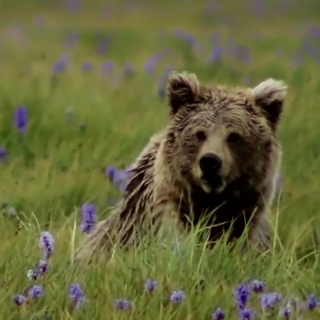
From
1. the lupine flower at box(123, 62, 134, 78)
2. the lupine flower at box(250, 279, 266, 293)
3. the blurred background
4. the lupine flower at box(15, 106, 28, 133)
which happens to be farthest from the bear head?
the lupine flower at box(123, 62, 134, 78)

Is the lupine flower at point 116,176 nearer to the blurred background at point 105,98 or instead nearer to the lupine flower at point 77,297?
the blurred background at point 105,98

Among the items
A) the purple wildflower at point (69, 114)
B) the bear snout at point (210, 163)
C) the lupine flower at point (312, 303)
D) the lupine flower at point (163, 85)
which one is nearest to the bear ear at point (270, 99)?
the bear snout at point (210, 163)

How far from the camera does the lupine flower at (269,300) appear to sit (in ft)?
13.3

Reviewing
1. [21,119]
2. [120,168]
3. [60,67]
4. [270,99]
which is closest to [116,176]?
[120,168]

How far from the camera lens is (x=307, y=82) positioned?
974cm

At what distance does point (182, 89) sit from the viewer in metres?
5.46

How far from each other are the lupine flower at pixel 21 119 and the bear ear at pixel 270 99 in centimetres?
222

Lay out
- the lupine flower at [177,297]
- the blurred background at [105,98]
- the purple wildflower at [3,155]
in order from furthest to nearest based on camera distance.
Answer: the purple wildflower at [3,155]
the blurred background at [105,98]
the lupine flower at [177,297]

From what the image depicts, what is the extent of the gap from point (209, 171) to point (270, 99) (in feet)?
1.86

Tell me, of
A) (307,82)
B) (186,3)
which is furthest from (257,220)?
(186,3)

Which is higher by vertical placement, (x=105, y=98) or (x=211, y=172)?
(x=211, y=172)

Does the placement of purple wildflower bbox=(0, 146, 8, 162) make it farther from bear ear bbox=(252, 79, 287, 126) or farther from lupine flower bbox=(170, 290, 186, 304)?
lupine flower bbox=(170, 290, 186, 304)

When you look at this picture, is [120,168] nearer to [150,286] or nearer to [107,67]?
[150,286]

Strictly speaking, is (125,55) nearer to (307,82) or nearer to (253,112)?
(307,82)
